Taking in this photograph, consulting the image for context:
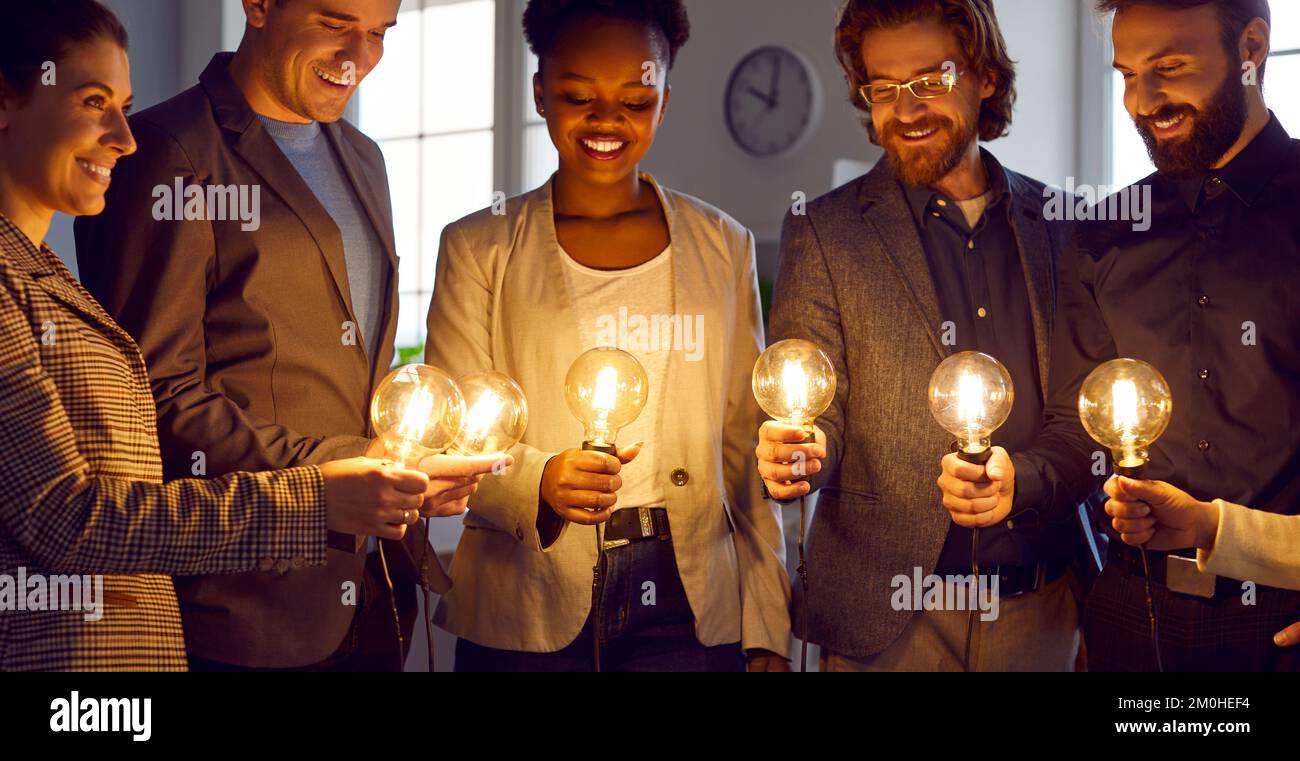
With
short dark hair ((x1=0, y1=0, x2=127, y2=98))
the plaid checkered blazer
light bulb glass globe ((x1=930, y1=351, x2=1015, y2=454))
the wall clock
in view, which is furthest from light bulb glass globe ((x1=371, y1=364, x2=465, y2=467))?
the wall clock

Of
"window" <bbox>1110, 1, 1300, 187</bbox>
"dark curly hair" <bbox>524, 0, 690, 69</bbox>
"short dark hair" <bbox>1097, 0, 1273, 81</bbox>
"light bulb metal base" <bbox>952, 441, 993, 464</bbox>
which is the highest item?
"window" <bbox>1110, 1, 1300, 187</bbox>

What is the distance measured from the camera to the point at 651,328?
210 centimetres

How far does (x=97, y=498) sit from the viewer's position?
1.46 metres

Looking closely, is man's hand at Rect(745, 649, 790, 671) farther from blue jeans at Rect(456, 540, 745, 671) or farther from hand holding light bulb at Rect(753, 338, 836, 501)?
hand holding light bulb at Rect(753, 338, 836, 501)

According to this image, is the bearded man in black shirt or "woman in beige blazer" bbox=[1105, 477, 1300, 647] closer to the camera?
"woman in beige blazer" bbox=[1105, 477, 1300, 647]

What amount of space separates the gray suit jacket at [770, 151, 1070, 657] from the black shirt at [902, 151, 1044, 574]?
0.03 m

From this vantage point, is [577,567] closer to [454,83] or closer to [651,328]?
[651,328]

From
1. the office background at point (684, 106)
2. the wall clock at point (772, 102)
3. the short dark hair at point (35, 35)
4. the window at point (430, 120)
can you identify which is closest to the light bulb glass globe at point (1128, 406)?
the short dark hair at point (35, 35)

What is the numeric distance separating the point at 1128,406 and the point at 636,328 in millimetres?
824

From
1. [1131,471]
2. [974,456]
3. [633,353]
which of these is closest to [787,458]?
[974,456]

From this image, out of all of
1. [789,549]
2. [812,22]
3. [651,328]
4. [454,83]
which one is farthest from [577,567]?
[454,83]

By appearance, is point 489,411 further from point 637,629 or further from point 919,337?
point 919,337

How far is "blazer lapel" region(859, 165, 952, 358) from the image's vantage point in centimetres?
214

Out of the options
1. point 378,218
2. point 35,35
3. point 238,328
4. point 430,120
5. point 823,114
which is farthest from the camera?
point 430,120
